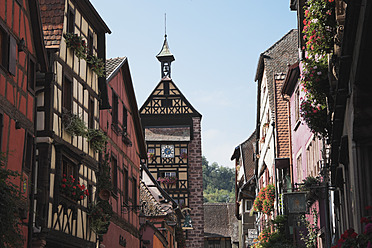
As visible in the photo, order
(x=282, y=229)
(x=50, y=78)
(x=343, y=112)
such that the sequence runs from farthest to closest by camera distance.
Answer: (x=282, y=229) → (x=50, y=78) → (x=343, y=112)

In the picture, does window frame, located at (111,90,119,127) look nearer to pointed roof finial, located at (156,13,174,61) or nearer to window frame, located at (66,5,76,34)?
window frame, located at (66,5,76,34)

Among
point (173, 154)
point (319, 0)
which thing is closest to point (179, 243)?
point (173, 154)

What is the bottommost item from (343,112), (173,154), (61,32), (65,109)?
(343,112)

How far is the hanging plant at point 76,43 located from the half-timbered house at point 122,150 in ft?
10.1

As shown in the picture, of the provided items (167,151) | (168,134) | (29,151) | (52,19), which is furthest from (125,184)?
(168,134)

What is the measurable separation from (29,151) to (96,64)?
496 centimetres

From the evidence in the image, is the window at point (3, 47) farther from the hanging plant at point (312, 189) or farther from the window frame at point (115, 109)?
the window frame at point (115, 109)

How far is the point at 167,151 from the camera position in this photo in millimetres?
47781

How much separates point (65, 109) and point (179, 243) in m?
25.4

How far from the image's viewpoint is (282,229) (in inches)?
892

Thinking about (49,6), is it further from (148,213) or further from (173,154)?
(173,154)

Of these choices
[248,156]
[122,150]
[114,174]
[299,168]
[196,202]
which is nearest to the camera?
[114,174]

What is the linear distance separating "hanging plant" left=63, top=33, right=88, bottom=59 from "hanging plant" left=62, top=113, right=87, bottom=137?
5.27 ft

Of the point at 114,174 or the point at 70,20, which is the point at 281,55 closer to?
the point at 114,174
